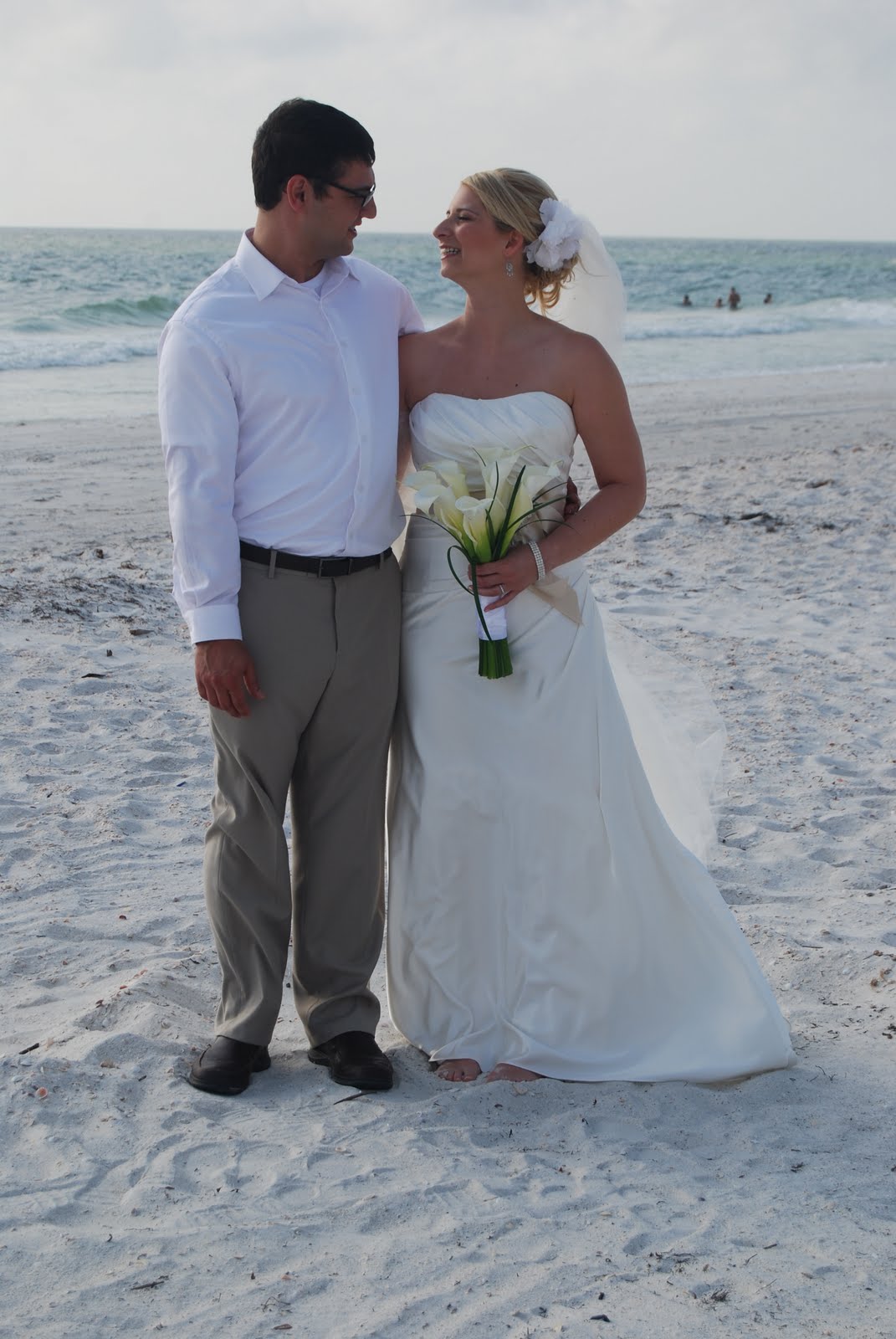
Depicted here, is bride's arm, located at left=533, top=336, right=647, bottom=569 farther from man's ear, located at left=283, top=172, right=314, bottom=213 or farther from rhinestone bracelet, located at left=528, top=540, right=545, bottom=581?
man's ear, located at left=283, top=172, right=314, bottom=213

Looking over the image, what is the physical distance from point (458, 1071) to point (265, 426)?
5.57 feet

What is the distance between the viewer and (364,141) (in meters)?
3.08

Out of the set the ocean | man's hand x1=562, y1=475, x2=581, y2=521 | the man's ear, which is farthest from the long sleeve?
the ocean

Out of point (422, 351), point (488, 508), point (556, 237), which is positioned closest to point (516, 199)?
point (556, 237)

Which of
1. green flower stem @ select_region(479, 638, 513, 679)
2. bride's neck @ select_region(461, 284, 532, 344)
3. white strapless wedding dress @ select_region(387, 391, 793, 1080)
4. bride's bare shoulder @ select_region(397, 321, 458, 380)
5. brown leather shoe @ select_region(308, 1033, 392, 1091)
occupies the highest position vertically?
bride's neck @ select_region(461, 284, 532, 344)

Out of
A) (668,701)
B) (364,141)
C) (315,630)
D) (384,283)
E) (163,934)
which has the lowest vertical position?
(163,934)

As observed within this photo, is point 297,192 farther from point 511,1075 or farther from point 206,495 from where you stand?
point 511,1075

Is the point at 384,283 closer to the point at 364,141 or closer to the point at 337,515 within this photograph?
the point at 364,141

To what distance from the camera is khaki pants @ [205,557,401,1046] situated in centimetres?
313

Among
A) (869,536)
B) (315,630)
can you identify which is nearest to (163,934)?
(315,630)

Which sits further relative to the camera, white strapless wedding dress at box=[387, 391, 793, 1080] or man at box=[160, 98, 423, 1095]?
white strapless wedding dress at box=[387, 391, 793, 1080]

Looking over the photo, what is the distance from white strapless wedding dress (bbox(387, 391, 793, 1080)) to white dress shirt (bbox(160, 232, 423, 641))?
278mm

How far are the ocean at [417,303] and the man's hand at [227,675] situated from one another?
12.5 m

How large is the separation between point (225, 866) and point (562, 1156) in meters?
1.05
